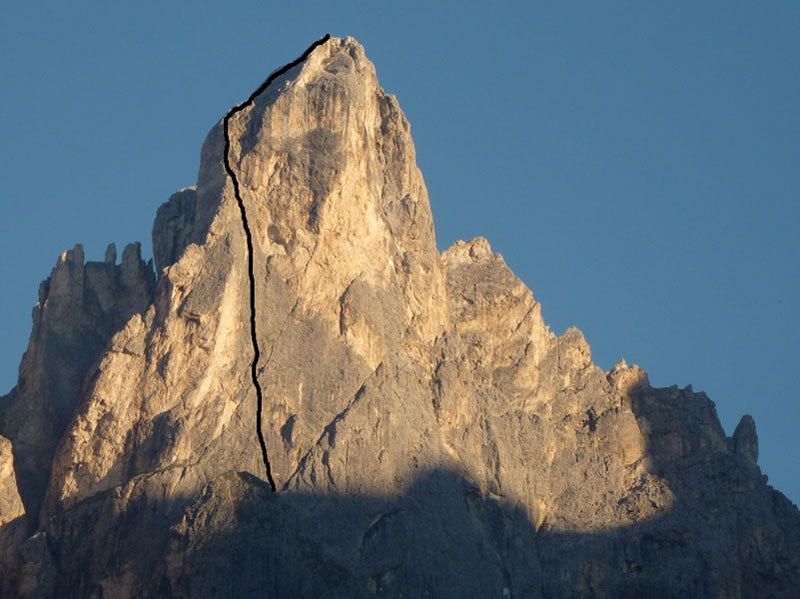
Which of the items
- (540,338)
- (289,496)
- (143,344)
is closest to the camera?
(289,496)

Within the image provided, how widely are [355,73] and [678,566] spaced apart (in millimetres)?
35456

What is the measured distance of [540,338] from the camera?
4572 inches

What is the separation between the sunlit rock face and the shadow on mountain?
123mm

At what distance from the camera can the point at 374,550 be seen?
92250mm

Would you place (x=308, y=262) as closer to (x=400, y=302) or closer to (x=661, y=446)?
(x=400, y=302)

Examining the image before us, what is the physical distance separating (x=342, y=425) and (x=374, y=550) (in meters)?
7.32

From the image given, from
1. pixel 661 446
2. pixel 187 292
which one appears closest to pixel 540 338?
pixel 661 446

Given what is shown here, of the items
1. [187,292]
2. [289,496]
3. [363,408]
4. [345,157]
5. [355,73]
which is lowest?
[289,496]

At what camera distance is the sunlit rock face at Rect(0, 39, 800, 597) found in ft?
302

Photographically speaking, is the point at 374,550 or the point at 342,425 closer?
the point at 374,550

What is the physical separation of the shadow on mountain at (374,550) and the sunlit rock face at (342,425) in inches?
4.8

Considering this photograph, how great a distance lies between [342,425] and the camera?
96125mm

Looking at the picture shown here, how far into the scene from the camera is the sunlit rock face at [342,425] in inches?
3620

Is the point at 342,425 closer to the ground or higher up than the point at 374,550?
higher up
